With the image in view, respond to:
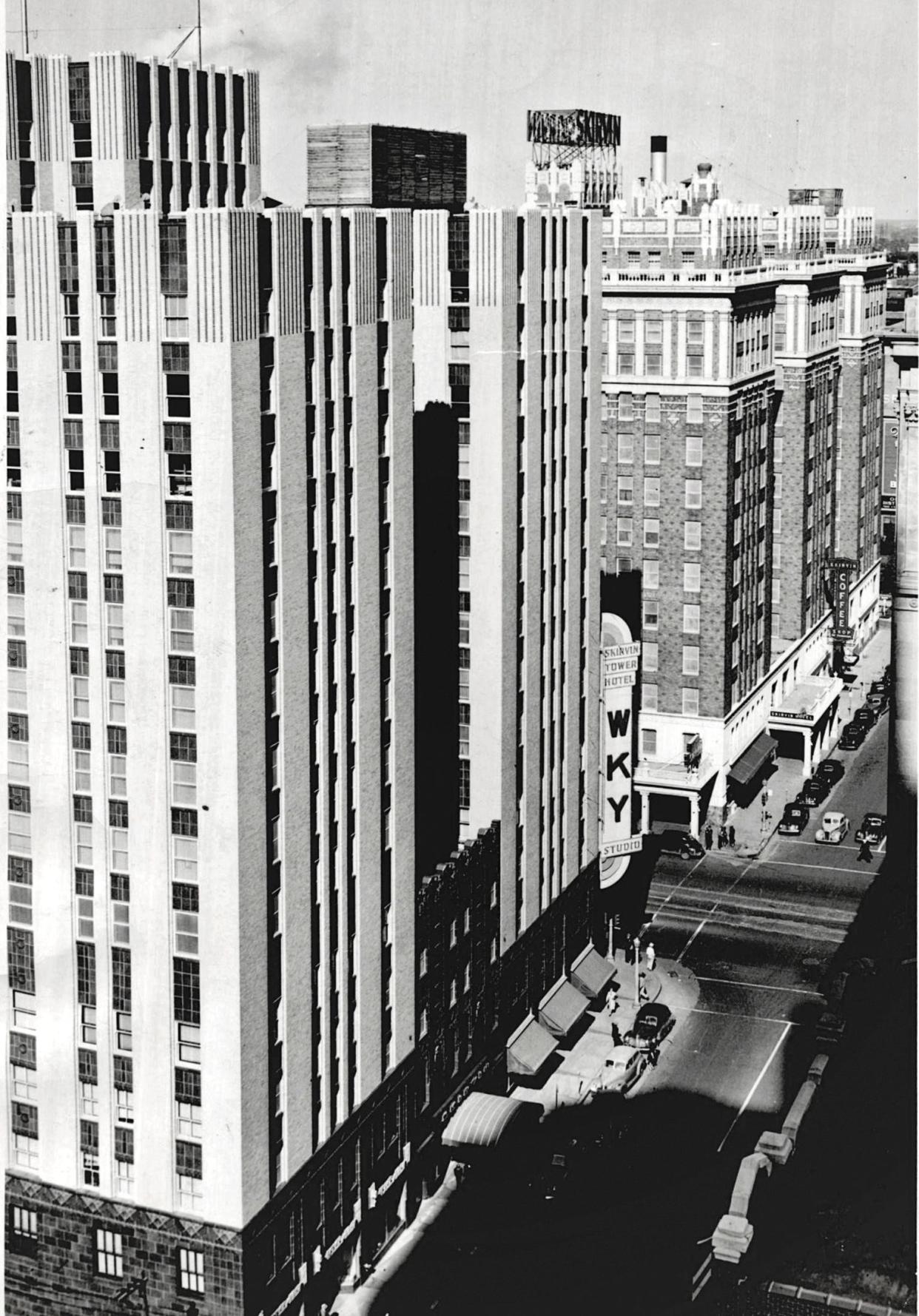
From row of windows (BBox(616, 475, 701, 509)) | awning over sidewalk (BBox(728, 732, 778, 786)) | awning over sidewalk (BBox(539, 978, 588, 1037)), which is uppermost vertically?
row of windows (BBox(616, 475, 701, 509))

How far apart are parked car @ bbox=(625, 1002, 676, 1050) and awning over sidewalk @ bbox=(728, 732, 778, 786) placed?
29885 mm

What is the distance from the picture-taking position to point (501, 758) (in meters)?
74.3

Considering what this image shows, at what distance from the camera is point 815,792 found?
11819 centimetres

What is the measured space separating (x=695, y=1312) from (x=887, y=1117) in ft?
31.3

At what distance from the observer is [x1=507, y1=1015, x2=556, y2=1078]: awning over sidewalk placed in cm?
7731

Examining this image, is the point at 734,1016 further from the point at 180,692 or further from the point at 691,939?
the point at 180,692

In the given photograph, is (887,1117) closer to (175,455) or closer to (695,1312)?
(695,1312)

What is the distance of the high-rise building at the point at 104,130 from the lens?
56.4m

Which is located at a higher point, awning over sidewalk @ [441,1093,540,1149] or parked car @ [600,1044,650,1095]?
awning over sidewalk @ [441,1093,540,1149]

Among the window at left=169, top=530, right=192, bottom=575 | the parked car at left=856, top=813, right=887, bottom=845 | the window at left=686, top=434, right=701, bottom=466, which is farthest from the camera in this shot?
the parked car at left=856, top=813, right=887, bottom=845

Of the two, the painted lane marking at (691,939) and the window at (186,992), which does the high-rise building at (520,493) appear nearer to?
the painted lane marking at (691,939)

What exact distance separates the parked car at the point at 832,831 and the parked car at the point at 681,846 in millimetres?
8099

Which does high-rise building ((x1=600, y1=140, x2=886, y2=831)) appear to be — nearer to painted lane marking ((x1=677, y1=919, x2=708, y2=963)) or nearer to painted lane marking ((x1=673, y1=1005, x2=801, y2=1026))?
painted lane marking ((x1=677, y1=919, x2=708, y2=963))

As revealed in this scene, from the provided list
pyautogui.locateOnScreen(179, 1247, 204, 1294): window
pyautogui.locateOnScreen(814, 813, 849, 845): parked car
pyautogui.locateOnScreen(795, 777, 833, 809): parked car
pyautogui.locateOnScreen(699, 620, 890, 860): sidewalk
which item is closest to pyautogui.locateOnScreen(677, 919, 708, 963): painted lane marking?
pyautogui.locateOnScreen(699, 620, 890, 860): sidewalk
